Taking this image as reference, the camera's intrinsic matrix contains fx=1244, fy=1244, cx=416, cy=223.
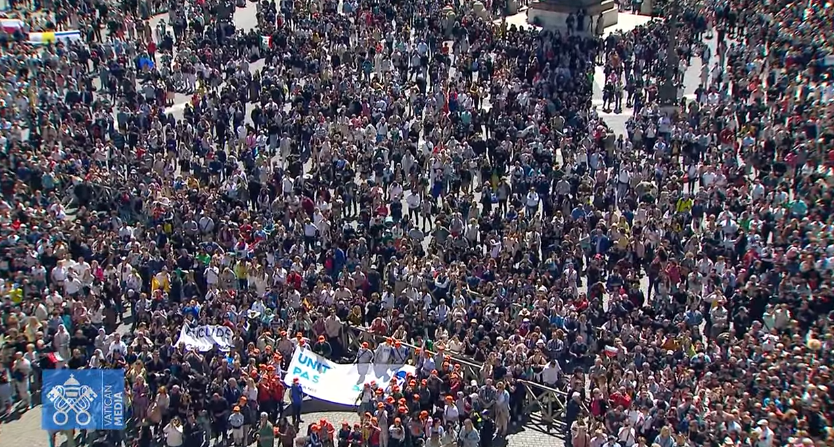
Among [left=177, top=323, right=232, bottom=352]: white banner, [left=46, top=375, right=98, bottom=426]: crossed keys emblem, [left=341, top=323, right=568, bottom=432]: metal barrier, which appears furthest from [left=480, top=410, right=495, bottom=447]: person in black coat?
[left=46, top=375, right=98, bottom=426]: crossed keys emblem

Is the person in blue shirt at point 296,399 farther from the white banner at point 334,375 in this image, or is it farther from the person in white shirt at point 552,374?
the person in white shirt at point 552,374

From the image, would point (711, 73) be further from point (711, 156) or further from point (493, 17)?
point (493, 17)

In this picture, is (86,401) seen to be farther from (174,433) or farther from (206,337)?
(206,337)

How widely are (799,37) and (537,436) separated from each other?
79.3 feet

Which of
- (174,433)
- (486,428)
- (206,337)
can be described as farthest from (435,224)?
(174,433)

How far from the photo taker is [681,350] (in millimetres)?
27562

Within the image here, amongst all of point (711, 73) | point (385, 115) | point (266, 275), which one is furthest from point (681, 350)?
point (711, 73)

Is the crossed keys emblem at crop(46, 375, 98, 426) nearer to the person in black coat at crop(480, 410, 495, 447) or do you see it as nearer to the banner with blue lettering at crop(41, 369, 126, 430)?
the banner with blue lettering at crop(41, 369, 126, 430)

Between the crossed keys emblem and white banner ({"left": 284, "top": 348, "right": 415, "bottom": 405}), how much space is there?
14.3 feet

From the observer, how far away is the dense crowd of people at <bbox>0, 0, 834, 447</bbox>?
26578mm

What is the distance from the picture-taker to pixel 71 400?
26.1 metres

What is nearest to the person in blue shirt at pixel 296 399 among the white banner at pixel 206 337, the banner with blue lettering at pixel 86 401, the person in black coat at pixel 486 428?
the white banner at pixel 206 337

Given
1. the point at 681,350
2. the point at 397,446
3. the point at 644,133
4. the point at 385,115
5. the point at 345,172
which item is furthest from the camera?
the point at 385,115

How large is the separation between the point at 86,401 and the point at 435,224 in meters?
11.9
